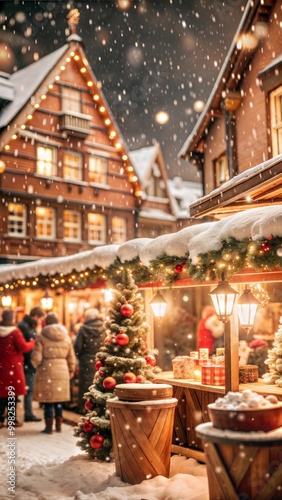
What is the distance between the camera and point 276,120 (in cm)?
1255

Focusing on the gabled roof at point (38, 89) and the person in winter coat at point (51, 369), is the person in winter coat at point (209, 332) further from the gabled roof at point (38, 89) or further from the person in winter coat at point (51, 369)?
the gabled roof at point (38, 89)

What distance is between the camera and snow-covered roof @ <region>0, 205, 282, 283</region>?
585 centimetres

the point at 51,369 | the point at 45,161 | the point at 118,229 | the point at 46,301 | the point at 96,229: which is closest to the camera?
the point at 51,369

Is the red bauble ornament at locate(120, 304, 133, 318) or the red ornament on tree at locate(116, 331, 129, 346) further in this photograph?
the red bauble ornament at locate(120, 304, 133, 318)

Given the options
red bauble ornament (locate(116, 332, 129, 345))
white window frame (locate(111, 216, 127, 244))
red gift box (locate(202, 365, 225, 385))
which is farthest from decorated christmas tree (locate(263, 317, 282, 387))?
white window frame (locate(111, 216, 127, 244))

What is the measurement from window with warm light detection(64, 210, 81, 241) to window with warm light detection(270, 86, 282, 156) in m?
13.6

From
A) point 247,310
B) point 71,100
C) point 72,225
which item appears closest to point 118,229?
point 72,225

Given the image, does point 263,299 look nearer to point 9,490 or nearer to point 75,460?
point 75,460

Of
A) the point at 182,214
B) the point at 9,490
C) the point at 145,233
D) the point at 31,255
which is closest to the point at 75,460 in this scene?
the point at 9,490

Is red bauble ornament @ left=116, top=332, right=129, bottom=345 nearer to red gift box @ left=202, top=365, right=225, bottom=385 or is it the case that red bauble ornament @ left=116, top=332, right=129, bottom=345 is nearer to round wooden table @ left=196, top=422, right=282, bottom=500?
red gift box @ left=202, top=365, right=225, bottom=385

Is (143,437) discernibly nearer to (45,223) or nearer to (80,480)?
(80,480)

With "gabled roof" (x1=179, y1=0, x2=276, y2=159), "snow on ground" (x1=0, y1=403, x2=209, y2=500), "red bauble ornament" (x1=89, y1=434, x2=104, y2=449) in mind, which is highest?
"gabled roof" (x1=179, y1=0, x2=276, y2=159)

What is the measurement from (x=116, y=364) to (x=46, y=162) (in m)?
17.1

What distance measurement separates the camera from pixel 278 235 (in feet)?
18.6
